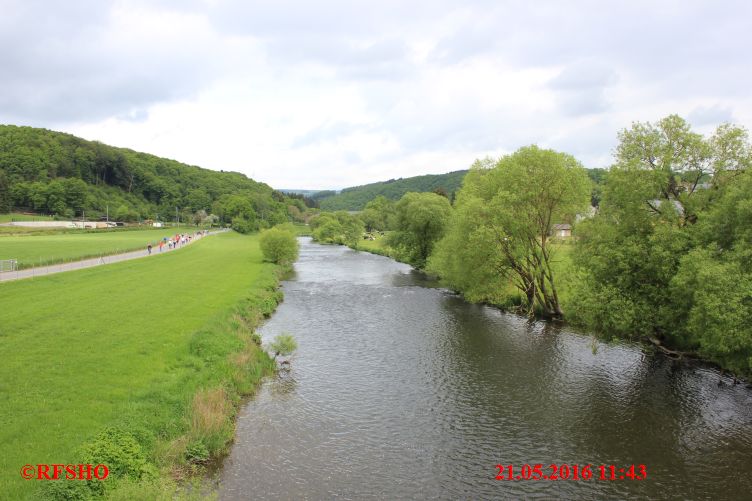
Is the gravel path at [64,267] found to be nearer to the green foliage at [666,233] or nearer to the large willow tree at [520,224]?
the large willow tree at [520,224]

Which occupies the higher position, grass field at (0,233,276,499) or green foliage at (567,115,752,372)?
green foliage at (567,115,752,372)

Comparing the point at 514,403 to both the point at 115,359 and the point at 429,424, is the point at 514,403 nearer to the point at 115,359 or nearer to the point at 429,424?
the point at 429,424

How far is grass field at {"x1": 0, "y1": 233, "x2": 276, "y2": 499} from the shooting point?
1314 cm

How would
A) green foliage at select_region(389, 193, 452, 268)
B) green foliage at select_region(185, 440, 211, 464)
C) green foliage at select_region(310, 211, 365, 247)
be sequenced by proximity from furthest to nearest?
green foliage at select_region(310, 211, 365, 247) < green foliage at select_region(389, 193, 452, 268) < green foliage at select_region(185, 440, 211, 464)

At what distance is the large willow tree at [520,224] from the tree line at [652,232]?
0.38ft

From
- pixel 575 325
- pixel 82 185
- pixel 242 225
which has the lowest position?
pixel 575 325
